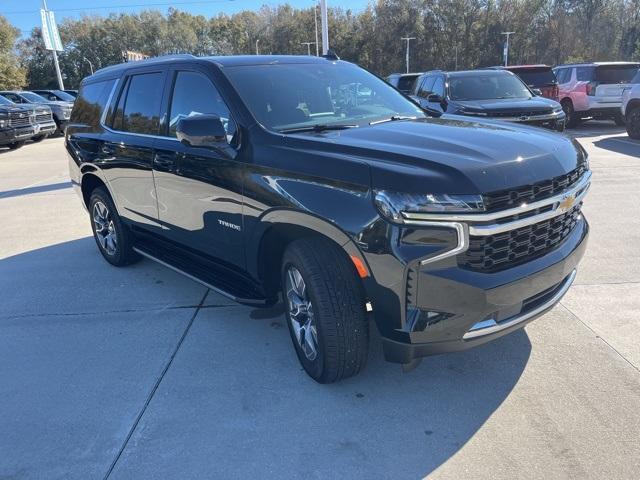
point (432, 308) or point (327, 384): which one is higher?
point (432, 308)

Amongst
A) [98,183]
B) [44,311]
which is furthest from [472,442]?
[98,183]

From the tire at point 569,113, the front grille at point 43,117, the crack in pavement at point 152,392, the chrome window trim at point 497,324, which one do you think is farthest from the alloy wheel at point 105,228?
the front grille at point 43,117

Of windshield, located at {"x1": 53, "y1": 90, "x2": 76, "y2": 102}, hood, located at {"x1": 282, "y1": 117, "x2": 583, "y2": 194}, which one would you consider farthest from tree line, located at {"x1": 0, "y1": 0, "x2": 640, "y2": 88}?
hood, located at {"x1": 282, "y1": 117, "x2": 583, "y2": 194}

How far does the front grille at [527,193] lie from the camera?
8.39ft

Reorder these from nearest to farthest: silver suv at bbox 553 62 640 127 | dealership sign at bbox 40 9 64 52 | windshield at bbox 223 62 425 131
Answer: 1. windshield at bbox 223 62 425 131
2. silver suv at bbox 553 62 640 127
3. dealership sign at bbox 40 9 64 52

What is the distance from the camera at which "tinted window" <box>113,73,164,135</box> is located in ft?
14.2

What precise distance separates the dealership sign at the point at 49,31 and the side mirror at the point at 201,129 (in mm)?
36863

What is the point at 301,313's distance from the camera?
10.8ft

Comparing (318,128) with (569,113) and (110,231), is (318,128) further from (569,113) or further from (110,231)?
(569,113)

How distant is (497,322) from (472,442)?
0.63 m

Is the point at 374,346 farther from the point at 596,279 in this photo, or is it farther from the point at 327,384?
the point at 596,279

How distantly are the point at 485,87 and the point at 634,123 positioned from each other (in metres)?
4.56

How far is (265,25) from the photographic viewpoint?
261 ft

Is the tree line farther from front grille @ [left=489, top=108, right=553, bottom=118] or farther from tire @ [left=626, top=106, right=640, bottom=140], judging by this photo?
front grille @ [left=489, top=108, right=553, bottom=118]
